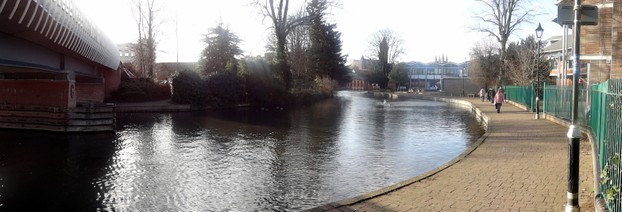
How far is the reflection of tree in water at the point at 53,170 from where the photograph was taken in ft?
30.1

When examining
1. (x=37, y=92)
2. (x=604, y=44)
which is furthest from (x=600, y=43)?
(x=37, y=92)

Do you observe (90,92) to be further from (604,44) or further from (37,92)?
(604,44)

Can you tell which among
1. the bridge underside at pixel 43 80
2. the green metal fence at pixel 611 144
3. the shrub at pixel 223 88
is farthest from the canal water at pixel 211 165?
the shrub at pixel 223 88

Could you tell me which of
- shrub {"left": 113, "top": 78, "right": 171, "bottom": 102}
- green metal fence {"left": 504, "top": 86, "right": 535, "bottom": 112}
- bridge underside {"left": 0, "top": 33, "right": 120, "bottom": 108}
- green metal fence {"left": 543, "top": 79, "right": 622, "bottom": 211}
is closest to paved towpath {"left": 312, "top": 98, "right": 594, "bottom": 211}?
green metal fence {"left": 543, "top": 79, "right": 622, "bottom": 211}

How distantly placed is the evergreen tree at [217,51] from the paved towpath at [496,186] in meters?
40.5

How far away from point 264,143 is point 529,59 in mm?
33408

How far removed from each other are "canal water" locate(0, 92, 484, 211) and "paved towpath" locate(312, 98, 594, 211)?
1416 millimetres

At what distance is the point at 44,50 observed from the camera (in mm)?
16078

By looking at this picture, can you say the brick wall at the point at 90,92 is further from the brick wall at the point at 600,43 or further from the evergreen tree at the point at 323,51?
the evergreen tree at the point at 323,51

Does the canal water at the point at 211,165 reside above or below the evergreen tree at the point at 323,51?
below

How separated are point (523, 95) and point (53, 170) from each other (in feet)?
95.2

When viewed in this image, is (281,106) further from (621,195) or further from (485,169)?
(621,195)

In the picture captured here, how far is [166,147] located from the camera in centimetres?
1647

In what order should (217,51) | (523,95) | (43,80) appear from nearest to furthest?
(43,80), (523,95), (217,51)
